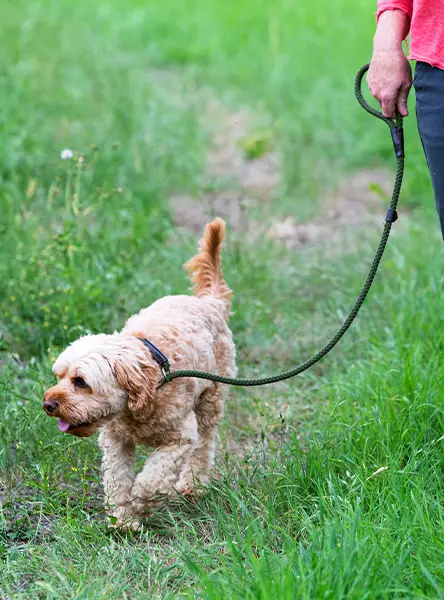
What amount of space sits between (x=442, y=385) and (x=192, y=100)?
20.4ft

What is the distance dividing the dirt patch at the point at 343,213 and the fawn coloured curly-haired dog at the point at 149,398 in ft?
8.86

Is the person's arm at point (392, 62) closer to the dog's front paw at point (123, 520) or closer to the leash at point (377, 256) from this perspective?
Result: the leash at point (377, 256)

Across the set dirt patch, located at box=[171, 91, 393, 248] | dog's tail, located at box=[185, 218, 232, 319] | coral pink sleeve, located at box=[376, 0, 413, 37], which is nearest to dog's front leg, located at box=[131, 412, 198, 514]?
dog's tail, located at box=[185, 218, 232, 319]

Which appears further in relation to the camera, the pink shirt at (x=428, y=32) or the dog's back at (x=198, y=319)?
the dog's back at (x=198, y=319)

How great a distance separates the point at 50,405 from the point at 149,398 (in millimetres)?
393

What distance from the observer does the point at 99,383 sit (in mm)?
3395

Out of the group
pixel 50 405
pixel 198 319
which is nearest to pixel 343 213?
pixel 198 319

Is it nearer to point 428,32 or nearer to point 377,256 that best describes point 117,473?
point 377,256

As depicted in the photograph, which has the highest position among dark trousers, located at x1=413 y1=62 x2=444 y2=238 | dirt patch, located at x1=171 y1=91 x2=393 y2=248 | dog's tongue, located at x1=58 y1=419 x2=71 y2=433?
dark trousers, located at x1=413 y1=62 x2=444 y2=238

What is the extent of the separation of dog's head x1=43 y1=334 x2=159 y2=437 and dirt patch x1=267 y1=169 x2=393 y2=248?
10.8 ft

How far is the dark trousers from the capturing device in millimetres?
3148

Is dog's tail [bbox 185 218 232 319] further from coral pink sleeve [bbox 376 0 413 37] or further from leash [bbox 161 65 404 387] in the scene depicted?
coral pink sleeve [bbox 376 0 413 37]

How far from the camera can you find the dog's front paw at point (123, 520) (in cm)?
350

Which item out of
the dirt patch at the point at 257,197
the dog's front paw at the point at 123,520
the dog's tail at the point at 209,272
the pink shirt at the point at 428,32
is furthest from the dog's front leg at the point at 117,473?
the dirt patch at the point at 257,197
